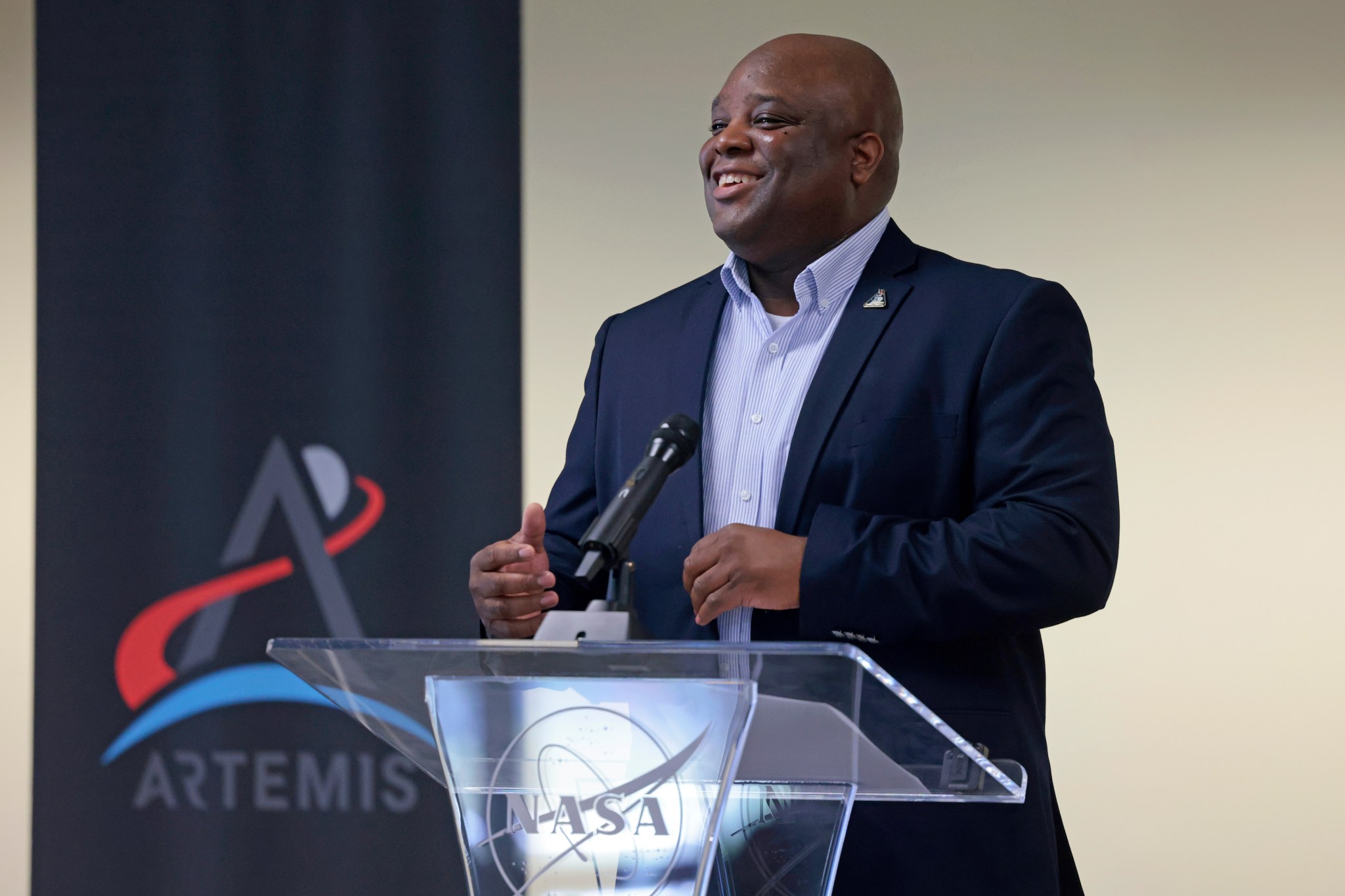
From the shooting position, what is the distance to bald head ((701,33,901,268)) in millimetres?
1921

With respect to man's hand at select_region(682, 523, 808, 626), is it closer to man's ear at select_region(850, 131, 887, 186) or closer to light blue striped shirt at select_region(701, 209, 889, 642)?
light blue striped shirt at select_region(701, 209, 889, 642)

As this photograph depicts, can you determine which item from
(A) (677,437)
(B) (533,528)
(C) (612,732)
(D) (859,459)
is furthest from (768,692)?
(D) (859,459)

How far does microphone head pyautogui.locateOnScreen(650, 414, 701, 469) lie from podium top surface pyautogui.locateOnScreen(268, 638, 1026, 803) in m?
0.27

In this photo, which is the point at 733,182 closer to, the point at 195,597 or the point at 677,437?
the point at 677,437

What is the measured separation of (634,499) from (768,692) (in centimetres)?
22

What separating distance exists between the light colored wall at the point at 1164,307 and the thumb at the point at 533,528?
1.72 metres

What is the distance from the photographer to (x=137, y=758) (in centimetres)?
318

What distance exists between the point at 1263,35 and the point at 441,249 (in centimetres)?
198

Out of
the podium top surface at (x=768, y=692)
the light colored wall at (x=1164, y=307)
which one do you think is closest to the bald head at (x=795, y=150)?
the podium top surface at (x=768, y=692)

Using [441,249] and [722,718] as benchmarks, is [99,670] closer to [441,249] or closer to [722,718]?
[441,249]

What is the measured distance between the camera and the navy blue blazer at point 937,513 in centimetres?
155

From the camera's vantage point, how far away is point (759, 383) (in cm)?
190

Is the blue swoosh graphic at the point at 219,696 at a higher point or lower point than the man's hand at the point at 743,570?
lower

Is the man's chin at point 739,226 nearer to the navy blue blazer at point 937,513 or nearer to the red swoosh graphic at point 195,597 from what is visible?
the navy blue blazer at point 937,513
